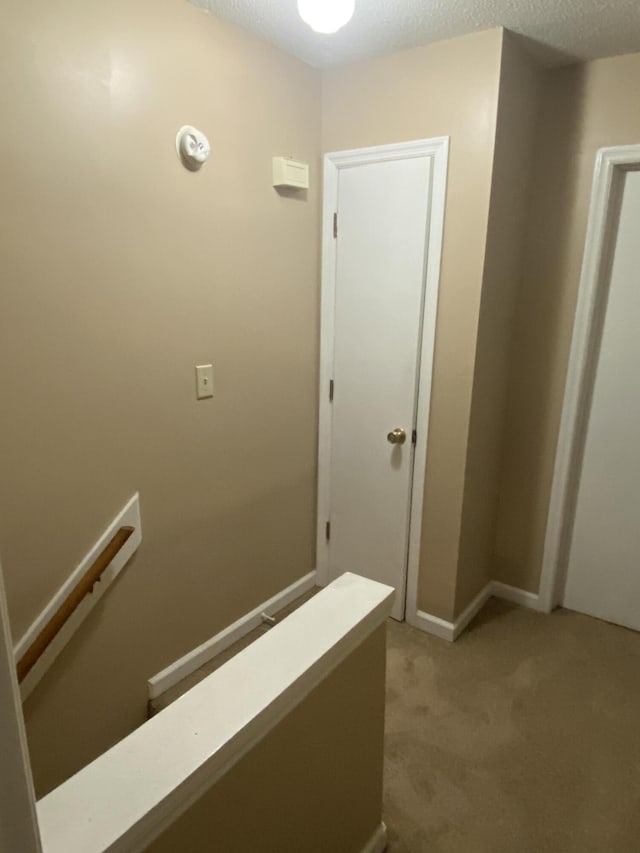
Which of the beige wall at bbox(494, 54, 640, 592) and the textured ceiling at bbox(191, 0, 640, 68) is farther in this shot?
the beige wall at bbox(494, 54, 640, 592)

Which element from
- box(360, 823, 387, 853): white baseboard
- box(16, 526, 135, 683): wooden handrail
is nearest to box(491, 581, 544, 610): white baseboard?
box(360, 823, 387, 853): white baseboard

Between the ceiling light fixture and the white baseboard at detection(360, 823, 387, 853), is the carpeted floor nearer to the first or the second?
the white baseboard at detection(360, 823, 387, 853)

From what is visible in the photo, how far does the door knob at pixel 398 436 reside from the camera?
7.76 feet

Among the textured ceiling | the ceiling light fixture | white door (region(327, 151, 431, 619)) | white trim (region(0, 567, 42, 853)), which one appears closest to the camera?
white trim (region(0, 567, 42, 853))

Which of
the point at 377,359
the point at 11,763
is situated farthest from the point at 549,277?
the point at 11,763

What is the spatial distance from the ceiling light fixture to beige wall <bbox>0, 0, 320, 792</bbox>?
1.53 ft

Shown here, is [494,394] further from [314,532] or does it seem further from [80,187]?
[80,187]

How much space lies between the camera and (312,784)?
3.97 feet

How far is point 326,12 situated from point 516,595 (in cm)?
248

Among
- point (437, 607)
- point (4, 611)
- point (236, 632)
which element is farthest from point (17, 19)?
point (437, 607)

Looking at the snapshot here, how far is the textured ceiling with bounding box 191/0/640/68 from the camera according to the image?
169 centimetres

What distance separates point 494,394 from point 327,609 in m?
1.47

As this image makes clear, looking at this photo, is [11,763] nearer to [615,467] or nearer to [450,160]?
[450,160]

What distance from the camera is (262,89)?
79.1 inches
